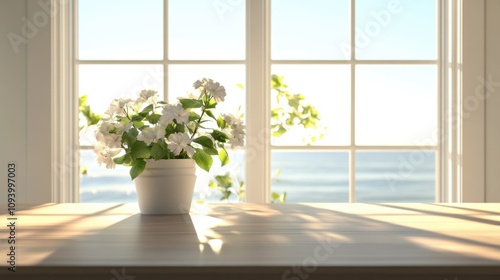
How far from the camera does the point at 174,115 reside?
1.90 m

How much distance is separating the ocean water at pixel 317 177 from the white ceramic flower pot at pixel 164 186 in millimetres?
1348

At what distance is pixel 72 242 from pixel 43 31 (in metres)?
1.95

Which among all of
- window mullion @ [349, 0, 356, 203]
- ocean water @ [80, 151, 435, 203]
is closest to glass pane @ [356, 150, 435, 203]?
ocean water @ [80, 151, 435, 203]

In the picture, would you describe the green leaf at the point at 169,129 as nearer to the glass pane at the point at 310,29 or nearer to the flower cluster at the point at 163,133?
the flower cluster at the point at 163,133

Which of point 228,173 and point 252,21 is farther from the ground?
point 252,21

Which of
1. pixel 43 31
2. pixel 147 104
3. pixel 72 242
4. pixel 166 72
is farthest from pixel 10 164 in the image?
pixel 72 242

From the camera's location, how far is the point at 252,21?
10.5 feet

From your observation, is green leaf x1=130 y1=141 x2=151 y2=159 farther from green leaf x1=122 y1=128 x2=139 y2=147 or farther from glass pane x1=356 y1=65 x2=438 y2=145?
glass pane x1=356 y1=65 x2=438 y2=145

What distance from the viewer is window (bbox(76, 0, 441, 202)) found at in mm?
3230

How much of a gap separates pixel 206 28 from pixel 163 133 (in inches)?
67.0

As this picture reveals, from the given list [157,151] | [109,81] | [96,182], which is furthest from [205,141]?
[96,182]
